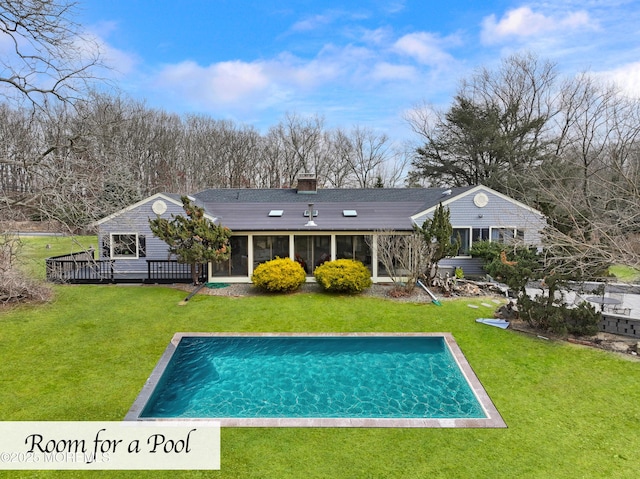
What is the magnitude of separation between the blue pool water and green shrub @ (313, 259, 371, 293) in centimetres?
399

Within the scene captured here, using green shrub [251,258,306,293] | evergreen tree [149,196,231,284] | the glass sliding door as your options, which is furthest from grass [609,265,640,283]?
evergreen tree [149,196,231,284]

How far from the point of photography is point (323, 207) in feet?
64.8

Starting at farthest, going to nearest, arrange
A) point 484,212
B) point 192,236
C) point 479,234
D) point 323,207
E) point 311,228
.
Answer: point 323,207
point 479,234
point 484,212
point 311,228
point 192,236

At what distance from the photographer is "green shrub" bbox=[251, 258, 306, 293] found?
14727 millimetres

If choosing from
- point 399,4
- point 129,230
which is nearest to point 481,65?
point 399,4

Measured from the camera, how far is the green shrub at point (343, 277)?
48.2 ft

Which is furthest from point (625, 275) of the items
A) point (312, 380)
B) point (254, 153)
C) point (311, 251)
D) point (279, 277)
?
point (254, 153)

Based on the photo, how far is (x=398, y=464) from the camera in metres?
5.61

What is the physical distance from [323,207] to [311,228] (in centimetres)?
332

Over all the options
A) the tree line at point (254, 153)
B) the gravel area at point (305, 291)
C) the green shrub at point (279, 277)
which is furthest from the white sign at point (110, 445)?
the tree line at point (254, 153)

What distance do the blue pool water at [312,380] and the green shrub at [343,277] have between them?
3987 mm

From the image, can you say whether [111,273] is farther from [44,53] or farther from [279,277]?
[44,53]

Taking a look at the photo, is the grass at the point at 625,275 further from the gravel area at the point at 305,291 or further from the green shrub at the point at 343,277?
the green shrub at the point at 343,277

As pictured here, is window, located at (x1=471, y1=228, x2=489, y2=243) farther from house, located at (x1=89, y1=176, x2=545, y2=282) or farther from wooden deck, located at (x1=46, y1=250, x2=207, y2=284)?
wooden deck, located at (x1=46, y1=250, x2=207, y2=284)
